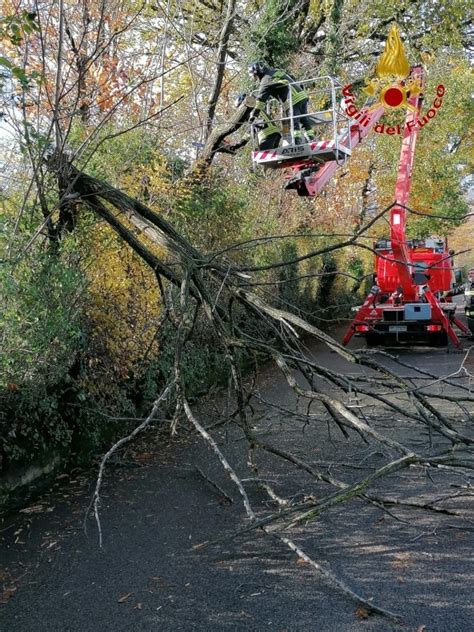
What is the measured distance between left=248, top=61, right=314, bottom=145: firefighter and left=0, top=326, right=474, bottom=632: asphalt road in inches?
199

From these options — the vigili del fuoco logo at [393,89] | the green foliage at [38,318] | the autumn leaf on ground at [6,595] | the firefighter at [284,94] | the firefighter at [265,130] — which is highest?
the vigili del fuoco logo at [393,89]

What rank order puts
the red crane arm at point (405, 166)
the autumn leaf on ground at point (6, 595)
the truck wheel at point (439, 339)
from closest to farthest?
the autumn leaf on ground at point (6, 595) < the red crane arm at point (405, 166) < the truck wheel at point (439, 339)

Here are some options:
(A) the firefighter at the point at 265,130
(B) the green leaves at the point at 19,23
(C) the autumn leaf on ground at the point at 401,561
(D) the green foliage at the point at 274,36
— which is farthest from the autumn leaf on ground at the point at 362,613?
(D) the green foliage at the point at 274,36

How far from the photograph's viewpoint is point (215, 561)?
13.8ft

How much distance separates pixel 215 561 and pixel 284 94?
6.82 metres

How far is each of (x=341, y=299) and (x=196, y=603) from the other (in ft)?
53.7

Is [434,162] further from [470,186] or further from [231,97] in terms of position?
[231,97]

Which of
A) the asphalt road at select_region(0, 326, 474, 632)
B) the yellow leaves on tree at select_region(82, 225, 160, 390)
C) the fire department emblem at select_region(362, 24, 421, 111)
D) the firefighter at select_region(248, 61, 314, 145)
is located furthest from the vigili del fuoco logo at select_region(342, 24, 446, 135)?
the asphalt road at select_region(0, 326, 474, 632)

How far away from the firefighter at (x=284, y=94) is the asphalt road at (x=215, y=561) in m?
5.05

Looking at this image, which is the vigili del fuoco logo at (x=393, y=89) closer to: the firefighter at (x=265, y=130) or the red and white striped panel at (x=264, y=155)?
the firefighter at (x=265, y=130)

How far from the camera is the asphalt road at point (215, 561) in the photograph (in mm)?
3514

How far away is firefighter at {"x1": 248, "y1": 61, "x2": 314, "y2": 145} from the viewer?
894 cm

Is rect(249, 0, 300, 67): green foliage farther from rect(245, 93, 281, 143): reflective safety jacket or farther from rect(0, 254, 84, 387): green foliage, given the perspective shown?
rect(0, 254, 84, 387): green foliage

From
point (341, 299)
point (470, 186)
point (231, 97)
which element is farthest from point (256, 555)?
point (470, 186)
